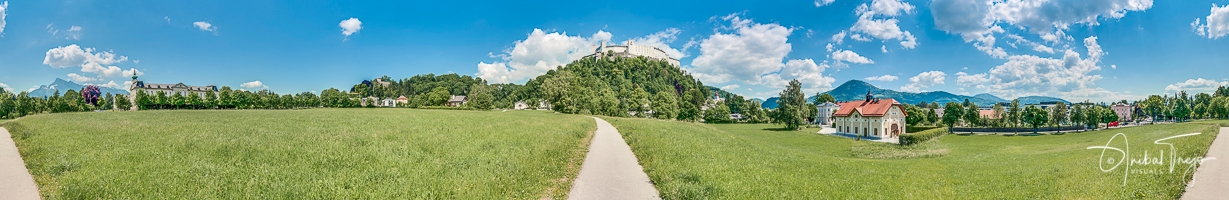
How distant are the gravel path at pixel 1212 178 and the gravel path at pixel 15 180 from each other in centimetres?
2674

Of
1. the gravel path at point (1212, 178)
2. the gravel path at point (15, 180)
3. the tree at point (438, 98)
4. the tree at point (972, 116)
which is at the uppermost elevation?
the tree at point (438, 98)

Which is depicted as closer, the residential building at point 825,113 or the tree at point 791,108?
the tree at point 791,108

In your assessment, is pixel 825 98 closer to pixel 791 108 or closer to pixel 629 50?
pixel 791 108

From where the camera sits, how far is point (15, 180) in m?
12.2

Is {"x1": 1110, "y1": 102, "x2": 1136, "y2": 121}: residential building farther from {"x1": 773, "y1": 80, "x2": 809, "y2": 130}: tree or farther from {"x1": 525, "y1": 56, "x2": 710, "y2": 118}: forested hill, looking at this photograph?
{"x1": 525, "y1": 56, "x2": 710, "y2": 118}: forested hill

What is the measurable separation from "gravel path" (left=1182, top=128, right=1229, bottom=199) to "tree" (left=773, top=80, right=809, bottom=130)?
2118 inches

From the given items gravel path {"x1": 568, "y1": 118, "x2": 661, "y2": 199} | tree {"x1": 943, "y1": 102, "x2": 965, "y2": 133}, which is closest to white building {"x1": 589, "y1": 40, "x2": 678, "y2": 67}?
tree {"x1": 943, "y1": 102, "x2": 965, "y2": 133}

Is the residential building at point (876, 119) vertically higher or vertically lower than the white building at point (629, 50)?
lower

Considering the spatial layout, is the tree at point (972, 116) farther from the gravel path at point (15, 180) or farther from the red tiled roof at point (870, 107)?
the gravel path at point (15, 180)

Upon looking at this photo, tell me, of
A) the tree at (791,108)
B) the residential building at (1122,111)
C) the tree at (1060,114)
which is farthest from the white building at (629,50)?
the residential building at (1122,111)

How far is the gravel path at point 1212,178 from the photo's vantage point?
32.8 feet

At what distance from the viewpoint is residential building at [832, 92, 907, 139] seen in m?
52.3

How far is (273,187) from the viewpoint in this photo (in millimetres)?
9570

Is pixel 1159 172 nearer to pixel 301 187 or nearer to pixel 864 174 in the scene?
pixel 864 174
